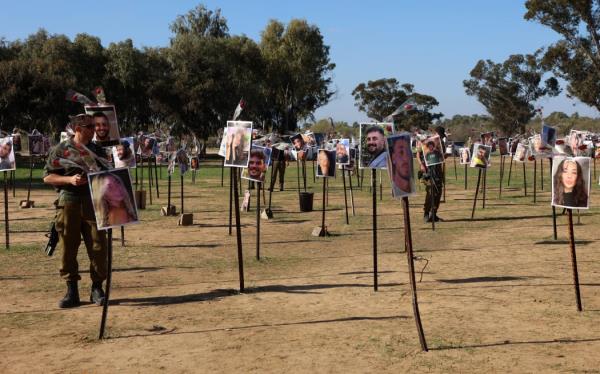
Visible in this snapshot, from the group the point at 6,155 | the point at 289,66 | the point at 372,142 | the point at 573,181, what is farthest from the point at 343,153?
the point at 289,66

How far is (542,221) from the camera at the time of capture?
680 inches

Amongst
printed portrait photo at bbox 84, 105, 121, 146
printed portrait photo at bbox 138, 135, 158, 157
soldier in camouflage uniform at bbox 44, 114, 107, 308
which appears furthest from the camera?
printed portrait photo at bbox 138, 135, 158, 157

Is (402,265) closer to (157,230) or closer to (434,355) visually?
(434,355)

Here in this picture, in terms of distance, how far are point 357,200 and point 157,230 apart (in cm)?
889

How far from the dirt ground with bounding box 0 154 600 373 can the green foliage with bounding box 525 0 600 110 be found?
1438 inches

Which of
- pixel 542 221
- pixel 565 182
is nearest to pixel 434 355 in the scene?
pixel 565 182

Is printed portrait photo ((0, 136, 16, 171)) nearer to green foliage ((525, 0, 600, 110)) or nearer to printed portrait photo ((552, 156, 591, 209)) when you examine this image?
printed portrait photo ((552, 156, 591, 209))

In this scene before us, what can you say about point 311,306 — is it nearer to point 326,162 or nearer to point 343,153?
point 326,162

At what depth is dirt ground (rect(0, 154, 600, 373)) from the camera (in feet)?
21.7

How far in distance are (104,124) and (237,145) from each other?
208 centimetres

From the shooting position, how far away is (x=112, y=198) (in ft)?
23.1

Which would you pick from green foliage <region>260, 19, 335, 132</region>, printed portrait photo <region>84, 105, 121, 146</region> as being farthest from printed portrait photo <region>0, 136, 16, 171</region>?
green foliage <region>260, 19, 335, 132</region>

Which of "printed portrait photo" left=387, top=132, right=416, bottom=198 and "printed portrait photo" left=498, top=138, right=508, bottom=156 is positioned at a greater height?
"printed portrait photo" left=498, top=138, right=508, bottom=156

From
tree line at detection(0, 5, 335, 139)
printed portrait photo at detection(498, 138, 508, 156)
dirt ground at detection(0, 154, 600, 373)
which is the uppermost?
tree line at detection(0, 5, 335, 139)
